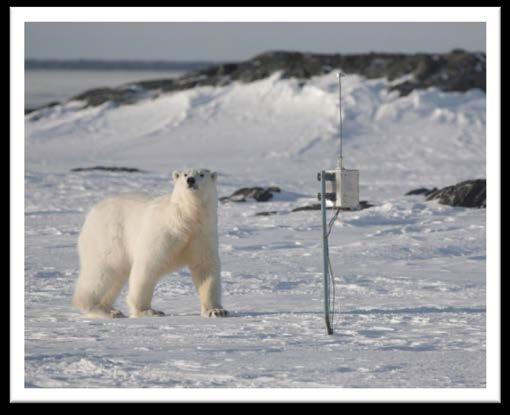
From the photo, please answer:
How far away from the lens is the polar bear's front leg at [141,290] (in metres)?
8.12

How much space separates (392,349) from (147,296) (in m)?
2.27

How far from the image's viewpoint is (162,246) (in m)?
8.06

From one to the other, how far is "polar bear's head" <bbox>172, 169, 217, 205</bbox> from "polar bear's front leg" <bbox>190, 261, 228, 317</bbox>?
1.91ft

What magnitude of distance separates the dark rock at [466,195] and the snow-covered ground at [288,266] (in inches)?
15.8

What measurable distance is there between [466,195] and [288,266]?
5445 mm

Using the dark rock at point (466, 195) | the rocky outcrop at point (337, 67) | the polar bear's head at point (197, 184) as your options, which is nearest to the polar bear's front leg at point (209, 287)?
the polar bear's head at point (197, 184)

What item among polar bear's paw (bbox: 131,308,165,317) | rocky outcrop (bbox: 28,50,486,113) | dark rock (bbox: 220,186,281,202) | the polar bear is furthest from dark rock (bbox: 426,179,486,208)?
rocky outcrop (bbox: 28,50,486,113)

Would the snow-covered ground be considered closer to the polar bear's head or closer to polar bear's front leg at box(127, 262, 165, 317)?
polar bear's front leg at box(127, 262, 165, 317)

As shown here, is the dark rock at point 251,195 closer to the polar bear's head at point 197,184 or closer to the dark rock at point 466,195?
the dark rock at point 466,195

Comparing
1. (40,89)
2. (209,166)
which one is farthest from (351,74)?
(40,89)

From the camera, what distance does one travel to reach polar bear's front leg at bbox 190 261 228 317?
26.6 ft

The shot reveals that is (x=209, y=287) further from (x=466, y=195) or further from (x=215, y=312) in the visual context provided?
(x=466, y=195)

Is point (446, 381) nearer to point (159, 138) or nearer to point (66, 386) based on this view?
point (66, 386)

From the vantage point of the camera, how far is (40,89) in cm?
4303
